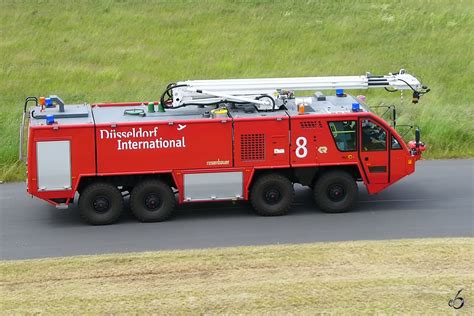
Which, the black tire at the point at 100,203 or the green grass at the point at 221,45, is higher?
the green grass at the point at 221,45

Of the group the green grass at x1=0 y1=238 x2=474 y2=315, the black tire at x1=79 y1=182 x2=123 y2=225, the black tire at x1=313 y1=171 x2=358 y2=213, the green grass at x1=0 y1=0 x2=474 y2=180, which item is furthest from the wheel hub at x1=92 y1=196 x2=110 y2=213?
the green grass at x1=0 y1=0 x2=474 y2=180

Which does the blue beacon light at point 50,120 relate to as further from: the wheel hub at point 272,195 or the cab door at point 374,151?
the cab door at point 374,151

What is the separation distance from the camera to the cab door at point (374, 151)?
1753 centimetres

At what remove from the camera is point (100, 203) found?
17.3 m

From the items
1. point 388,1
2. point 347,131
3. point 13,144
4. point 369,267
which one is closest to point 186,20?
point 388,1

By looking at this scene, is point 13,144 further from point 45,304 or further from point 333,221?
point 45,304

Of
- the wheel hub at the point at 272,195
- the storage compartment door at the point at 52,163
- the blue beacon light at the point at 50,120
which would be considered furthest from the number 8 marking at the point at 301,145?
the blue beacon light at the point at 50,120

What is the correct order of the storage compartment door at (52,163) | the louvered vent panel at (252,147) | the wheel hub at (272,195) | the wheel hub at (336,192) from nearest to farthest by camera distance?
the storage compartment door at (52,163) → the louvered vent panel at (252,147) → the wheel hub at (272,195) → the wheel hub at (336,192)

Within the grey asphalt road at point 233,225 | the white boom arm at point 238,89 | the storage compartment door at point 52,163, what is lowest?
the grey asphalt road at point 233,225

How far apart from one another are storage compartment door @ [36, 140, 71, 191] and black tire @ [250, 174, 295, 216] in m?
3.33

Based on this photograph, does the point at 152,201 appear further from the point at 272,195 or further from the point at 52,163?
the point at 272,195

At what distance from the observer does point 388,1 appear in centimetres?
4075

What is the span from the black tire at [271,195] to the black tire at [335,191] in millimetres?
521

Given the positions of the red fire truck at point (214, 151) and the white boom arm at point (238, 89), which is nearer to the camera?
the red fire truck at point (214, 151)
